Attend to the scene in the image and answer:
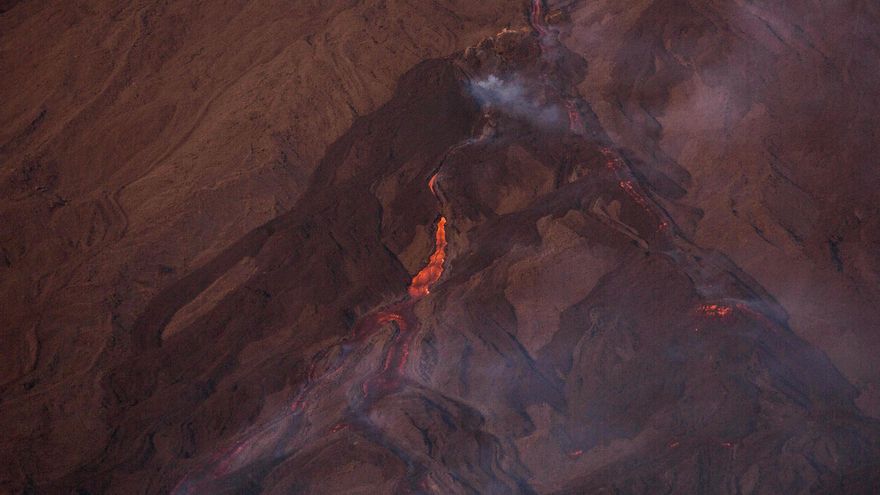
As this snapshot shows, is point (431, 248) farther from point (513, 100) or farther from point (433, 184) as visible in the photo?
point (513, 100)

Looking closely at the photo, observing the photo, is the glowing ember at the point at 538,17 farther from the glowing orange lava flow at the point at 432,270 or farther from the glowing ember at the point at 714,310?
the glowing ember at the point at 714,310

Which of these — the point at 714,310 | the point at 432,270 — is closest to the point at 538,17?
the point at 432,270

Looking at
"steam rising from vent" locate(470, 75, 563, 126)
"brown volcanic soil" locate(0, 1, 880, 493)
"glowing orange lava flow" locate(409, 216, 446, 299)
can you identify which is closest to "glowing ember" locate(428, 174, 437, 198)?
"brown volcanic soil" locate(0, 1, 880, 493)

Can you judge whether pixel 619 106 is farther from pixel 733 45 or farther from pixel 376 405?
pixel 376 405

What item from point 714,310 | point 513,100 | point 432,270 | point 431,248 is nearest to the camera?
point 714,310

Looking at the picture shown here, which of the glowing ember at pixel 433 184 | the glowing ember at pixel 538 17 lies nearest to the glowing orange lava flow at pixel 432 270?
the glowing ember at pixel 433 184

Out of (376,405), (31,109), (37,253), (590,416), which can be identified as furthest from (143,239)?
(590,416)

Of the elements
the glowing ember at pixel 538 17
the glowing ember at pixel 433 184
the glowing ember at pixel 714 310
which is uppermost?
the glowing ember at pixel 538 17

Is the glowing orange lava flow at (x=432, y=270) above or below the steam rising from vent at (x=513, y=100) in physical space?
below
